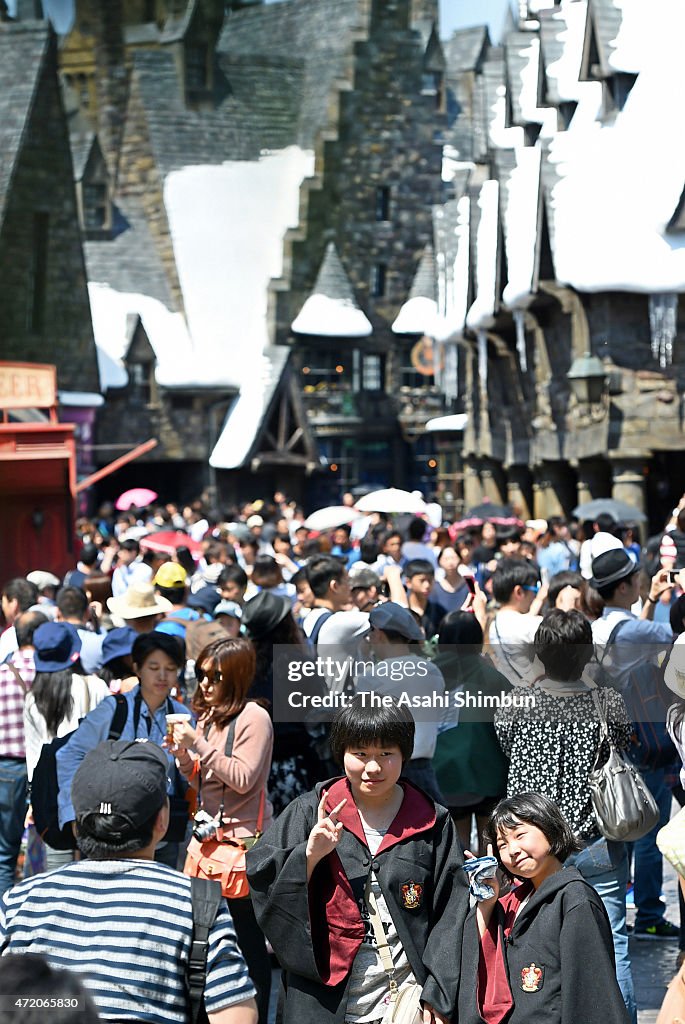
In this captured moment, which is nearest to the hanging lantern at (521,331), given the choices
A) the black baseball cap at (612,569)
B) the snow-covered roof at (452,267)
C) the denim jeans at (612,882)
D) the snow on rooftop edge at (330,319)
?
the snow-covered roof at (452,267)

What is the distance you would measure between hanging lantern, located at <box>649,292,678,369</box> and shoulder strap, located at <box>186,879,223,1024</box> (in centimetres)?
1865

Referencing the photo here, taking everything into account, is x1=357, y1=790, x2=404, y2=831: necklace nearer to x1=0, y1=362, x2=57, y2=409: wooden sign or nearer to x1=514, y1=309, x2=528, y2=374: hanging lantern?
x1=0, y1=362, x2=57, y2=409: wooden sign

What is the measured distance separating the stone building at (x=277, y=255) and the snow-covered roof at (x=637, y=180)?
14392 millimetres

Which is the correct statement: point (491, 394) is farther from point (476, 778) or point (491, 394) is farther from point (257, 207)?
Result: point (476, 778)

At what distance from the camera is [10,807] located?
23.2ft

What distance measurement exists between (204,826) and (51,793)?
0.64 m

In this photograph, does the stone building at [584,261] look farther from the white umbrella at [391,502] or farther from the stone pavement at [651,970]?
the stone pavement at [651,970]

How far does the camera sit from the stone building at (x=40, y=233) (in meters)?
32.5

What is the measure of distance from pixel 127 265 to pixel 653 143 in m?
20.8

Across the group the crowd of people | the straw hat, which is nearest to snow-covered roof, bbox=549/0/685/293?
the crowd of people

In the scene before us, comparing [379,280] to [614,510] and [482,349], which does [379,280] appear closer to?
[482,349]

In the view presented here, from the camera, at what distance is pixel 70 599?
8.34 m

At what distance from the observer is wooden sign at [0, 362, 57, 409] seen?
20266 mm

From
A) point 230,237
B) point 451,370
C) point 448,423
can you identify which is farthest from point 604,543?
point 230,237
